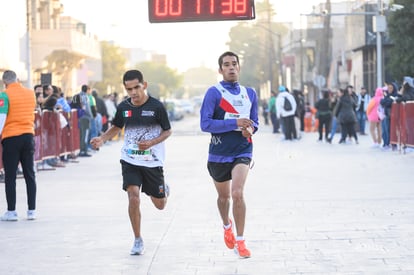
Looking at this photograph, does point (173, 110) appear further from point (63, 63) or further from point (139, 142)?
point (139, 142)

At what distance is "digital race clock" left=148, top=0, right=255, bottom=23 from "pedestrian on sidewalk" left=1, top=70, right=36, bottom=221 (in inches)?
223

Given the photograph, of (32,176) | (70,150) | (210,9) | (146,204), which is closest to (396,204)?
(146,204)

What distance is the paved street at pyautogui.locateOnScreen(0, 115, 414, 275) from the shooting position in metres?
9.12

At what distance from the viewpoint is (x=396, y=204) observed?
13.5m

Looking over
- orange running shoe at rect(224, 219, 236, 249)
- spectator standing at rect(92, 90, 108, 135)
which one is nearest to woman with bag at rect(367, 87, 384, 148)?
spectator standing at rect(92, 90, 108, 135)

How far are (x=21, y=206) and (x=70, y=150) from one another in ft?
33.1

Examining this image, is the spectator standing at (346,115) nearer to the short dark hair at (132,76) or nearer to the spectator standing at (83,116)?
the spectator standing at (83,116)

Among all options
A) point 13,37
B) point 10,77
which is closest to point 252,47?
point 13,37

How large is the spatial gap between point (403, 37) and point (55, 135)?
95.4 feet

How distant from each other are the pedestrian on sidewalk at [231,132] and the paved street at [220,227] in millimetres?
402

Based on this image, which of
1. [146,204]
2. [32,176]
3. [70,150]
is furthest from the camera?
[70,150]

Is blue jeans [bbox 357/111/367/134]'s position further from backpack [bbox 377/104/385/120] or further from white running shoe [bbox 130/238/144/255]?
white running shoe [bbox 130/238/144/255]

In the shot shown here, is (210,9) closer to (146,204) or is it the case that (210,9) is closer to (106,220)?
(146,204)

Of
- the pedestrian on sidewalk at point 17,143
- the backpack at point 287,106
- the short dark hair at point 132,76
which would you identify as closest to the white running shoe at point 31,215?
the pedestrian on sidewalk at point 17,143
